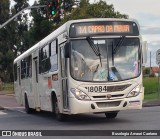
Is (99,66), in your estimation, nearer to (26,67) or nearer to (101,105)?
(101,105)

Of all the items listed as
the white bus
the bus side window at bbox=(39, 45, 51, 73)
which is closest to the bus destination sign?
the white bus

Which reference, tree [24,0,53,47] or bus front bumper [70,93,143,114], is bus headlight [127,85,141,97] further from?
tree [24,0,53,47]

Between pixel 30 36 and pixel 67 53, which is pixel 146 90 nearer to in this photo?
pixel 30 36

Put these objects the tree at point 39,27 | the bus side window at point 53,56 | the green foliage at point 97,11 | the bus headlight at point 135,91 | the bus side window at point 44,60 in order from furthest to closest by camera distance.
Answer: the tree at point 39,27
the green foliage at point 97,11
the bus side window at point 44,60
the bus side window at point 53,56
the bus headlight at point 135,91

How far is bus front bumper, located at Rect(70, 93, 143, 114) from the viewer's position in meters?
15.3

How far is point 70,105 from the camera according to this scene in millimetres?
15492

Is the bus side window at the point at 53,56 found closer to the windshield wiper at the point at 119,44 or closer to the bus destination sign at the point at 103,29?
the bus destination sign at the point at 103,29

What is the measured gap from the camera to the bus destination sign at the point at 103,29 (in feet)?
52.1

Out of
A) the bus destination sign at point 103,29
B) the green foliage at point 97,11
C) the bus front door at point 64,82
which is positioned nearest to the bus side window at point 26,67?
the bus front door at point 64,82

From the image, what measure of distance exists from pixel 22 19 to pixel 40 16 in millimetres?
24355

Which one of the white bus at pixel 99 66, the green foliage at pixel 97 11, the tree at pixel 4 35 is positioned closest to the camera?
the white bus at pixel 99 66

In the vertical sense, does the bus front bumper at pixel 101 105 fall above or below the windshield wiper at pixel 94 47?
below

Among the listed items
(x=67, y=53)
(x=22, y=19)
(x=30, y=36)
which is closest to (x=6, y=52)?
(x=22, y=19)

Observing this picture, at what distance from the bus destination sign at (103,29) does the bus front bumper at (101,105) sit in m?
2.14
